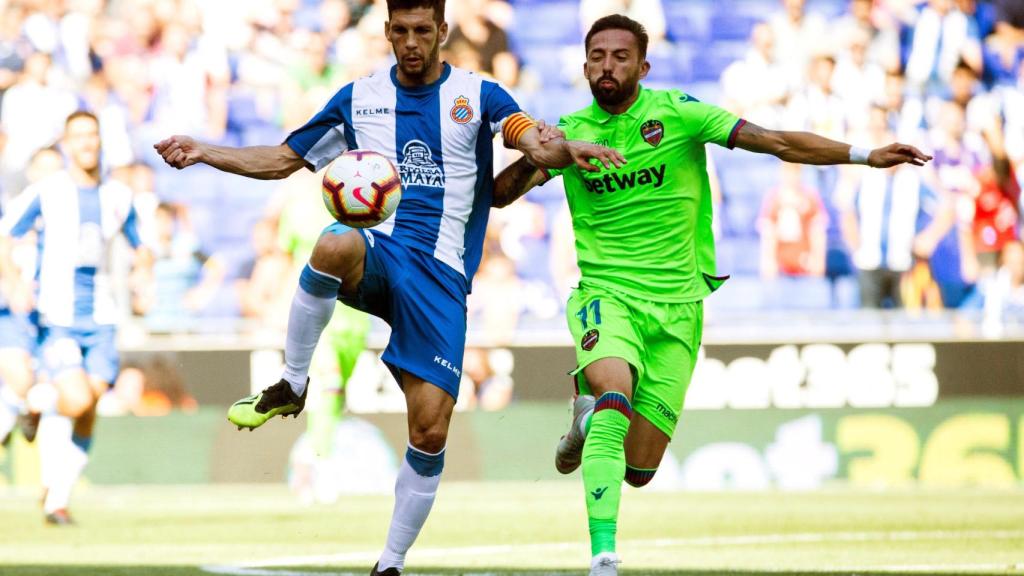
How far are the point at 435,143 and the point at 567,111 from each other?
8.86 m

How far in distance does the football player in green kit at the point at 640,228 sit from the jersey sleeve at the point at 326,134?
73 centimetres

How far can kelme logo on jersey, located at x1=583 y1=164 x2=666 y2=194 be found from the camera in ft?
22.5

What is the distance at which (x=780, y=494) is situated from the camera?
41.2ft

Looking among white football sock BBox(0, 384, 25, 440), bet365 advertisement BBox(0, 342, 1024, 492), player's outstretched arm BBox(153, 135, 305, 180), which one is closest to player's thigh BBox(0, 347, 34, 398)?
white football sock BBox(0, 384, 25, 440)

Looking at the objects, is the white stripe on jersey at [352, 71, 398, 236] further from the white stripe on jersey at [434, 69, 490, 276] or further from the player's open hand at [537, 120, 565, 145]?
the player's open hand at [537, 120, 565, 145]

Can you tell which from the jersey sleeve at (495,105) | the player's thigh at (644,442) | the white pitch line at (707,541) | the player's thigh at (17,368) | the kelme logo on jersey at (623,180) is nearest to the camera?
the jersey sleeve at (495,105)

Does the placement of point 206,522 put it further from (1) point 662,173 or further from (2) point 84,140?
(1) point 662,173

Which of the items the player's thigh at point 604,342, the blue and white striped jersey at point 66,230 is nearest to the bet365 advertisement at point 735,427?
the blue and white striped jersey at point 66,230

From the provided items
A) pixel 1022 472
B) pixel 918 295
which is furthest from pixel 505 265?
pixel 1022 472

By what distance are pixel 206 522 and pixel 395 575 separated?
4.77 metres

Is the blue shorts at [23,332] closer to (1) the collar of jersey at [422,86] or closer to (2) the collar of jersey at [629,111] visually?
(1) the collar of jersey at [422,86]

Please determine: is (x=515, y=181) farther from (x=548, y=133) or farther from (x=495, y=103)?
(x=548, y=133)

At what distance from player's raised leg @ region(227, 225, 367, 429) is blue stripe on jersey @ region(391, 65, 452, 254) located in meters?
0.35

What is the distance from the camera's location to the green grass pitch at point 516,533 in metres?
8.13
